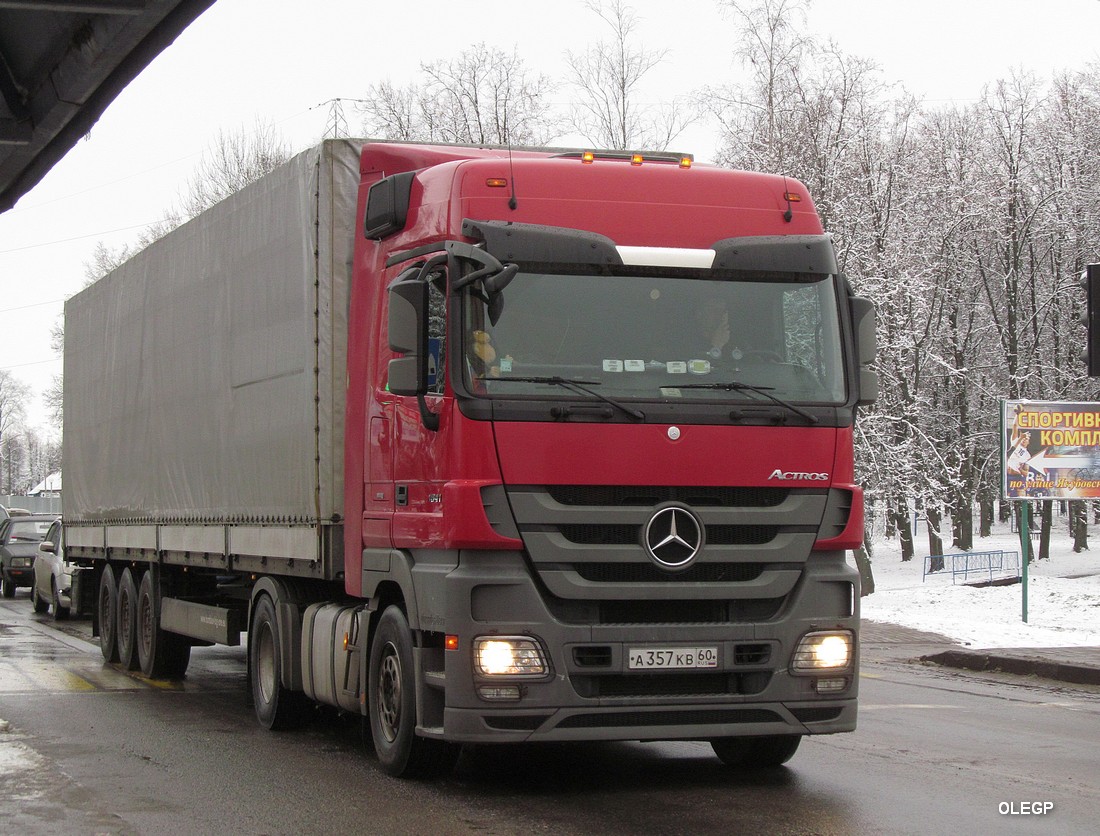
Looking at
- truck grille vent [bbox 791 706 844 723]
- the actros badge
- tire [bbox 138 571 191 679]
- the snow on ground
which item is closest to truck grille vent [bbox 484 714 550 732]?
the actros badge

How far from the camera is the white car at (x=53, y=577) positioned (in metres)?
24.4

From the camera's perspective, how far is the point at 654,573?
7.70 m

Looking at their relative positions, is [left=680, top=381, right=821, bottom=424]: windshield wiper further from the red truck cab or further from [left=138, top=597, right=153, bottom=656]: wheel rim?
[left=138, top=597, right=153, bottom=656]: wheel rim

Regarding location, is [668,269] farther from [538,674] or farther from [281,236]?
[281,236]

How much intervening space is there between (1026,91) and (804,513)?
41.8 meters

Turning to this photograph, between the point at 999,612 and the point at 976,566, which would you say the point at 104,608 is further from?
the point at 976,566

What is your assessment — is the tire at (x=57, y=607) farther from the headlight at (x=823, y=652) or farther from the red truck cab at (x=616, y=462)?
the headlight at (x=823, y=652)

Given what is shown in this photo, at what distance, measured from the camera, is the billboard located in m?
20.9

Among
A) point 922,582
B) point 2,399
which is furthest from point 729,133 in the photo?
point 2,399

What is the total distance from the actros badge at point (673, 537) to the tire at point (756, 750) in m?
1.54

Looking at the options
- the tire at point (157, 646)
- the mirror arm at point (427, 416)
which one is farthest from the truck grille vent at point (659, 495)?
the tire at point (157, 646)

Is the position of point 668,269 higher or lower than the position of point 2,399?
lower

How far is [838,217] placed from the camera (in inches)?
1312

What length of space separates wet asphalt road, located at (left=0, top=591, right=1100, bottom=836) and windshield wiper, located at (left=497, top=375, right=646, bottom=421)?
199cm
